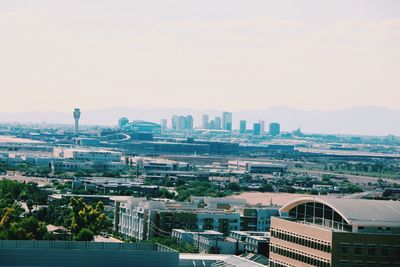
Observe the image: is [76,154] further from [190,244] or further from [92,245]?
[92,245]

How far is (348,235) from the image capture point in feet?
103

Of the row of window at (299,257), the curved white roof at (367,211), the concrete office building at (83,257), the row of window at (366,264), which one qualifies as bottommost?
the row of window at (299,257)

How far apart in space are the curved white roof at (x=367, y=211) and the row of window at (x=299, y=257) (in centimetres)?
144

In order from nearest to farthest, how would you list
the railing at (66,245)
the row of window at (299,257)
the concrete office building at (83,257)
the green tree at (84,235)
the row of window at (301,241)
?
the concrete office building at (83,257) → the railing at (66,245) → the row of window at (301,241) → the row of window at (299,257) → the green tree at (84,235)

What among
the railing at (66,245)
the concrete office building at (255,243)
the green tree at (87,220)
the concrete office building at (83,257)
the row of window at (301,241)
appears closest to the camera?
the concrete office building at (83,257)

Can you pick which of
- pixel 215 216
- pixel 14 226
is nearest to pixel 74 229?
pixel 14 226

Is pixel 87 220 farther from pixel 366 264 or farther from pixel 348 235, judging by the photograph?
pixel 348 235

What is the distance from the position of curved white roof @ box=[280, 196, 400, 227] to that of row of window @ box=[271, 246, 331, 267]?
4.73 feet

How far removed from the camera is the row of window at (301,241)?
32.0 m

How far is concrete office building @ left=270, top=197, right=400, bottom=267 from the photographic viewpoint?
A: 31547 millimetres

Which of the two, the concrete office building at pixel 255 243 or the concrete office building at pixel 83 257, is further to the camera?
the concrete office building at pixel 255 243

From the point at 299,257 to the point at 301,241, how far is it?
0.51 m

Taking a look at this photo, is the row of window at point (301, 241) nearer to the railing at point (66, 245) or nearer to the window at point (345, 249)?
the window at point (345, 249)

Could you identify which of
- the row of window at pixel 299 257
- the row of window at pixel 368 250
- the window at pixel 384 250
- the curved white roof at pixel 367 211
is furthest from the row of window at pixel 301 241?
the window at pixel 384 250
